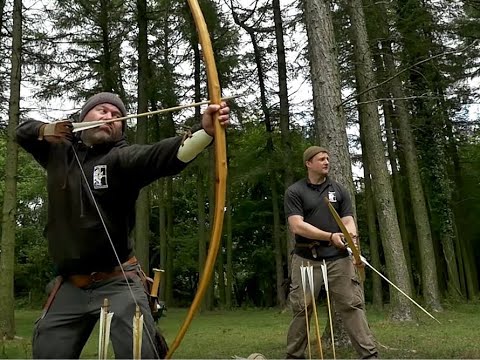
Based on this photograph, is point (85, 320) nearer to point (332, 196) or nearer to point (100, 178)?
point (100, 178)

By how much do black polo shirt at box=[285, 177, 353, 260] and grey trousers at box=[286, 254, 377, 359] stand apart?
83 mm

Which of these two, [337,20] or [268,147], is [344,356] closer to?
[337,20]

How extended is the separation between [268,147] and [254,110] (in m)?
1.15

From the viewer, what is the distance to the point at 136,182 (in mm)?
2580

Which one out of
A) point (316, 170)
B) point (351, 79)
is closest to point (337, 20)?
point (351, 79)

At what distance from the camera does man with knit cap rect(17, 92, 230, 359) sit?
2.45 m

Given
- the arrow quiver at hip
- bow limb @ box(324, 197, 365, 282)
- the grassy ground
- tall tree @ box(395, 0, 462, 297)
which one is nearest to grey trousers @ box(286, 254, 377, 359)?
bow limb @ box(324, 197, 365, 282)

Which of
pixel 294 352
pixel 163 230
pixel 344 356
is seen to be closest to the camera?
pixel 294 352

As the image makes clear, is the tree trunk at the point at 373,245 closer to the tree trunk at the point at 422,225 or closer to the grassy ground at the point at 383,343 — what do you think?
the tree trunk at the point at 422,225

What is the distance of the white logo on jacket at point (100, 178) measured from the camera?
2.58 m

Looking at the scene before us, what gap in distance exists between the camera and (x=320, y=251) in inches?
174

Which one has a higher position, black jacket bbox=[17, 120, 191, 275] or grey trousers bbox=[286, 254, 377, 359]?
black jacket bbox=[17, 120, 191, 275]

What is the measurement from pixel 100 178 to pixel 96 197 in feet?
0.27

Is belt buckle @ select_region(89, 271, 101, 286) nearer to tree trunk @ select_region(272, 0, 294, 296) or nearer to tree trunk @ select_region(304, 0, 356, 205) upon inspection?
tree trunk @ select_region(304, 0, 356, 205)
